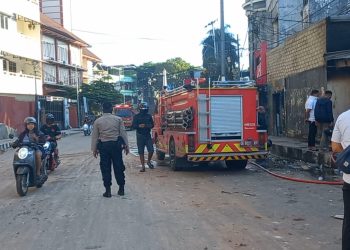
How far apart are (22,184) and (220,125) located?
17.4 ft

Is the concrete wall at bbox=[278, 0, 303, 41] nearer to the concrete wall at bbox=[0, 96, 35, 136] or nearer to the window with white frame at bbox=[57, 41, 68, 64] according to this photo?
the concrete wall at bbox=[0, 96, 35, 136]

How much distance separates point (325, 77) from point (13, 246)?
13.0 metres

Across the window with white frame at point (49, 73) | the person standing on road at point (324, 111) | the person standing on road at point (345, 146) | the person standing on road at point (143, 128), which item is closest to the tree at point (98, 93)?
the window with white frame at point (49, 73)

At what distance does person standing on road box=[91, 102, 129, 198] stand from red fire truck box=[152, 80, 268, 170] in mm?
3247

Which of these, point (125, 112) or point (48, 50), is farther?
point (48, 50)

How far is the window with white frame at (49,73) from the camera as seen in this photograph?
54.0 metres

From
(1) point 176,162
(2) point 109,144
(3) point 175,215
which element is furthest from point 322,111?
(3) point 175,215

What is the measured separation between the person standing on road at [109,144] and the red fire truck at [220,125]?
128 inches

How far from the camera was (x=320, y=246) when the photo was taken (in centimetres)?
577

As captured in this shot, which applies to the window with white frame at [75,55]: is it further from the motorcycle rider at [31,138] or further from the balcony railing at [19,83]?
the motorcycle rider at [31,138]

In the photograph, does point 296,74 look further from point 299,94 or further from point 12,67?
point 12,67

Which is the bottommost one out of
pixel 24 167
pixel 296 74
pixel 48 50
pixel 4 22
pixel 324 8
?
pixel 24 167

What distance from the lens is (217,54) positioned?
5084 cm

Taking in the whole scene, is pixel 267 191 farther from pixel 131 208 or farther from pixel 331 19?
pixel 331 19
